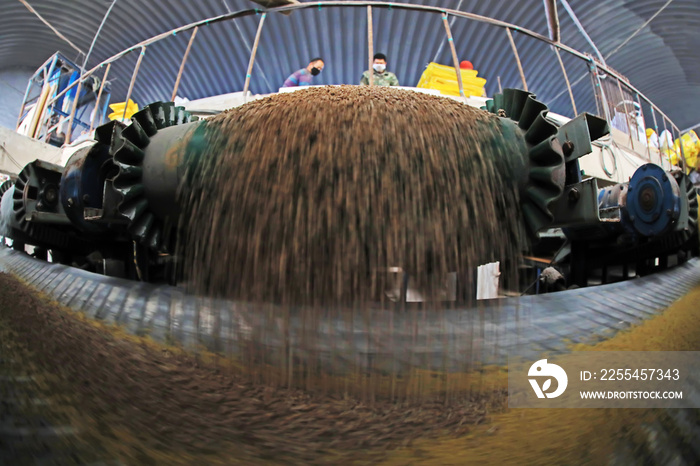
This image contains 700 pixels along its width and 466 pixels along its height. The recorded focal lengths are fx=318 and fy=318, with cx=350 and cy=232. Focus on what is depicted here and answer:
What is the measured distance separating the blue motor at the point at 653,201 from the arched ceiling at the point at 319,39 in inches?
123

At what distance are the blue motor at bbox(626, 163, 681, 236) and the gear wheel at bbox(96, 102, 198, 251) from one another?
255cm

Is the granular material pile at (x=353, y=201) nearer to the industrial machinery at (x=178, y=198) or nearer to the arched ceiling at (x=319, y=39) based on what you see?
the industrial machinery at (x=178, y=198)

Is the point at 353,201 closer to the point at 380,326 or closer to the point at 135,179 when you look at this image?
the point at 380,326

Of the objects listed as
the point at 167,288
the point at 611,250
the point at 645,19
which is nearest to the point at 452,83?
the point at 611,250

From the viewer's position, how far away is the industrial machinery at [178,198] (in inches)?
39.1

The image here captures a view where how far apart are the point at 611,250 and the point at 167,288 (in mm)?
2893

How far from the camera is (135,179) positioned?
1193mm

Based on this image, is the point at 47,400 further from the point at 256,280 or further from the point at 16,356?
the point at 256,280

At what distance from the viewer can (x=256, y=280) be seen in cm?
84

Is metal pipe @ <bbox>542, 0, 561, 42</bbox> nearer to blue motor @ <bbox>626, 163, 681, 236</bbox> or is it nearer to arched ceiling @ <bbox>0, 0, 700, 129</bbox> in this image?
blue motor @ <bbox>626, 163, 681, 236</bbox>

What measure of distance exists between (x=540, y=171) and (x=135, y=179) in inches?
55.1

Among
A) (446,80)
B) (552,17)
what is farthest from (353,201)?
(446,80)

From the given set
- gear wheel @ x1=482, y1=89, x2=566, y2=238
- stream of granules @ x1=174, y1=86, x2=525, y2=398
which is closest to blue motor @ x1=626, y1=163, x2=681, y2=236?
gear wheel @ x1=482, y1=89, x2=566, y2=238

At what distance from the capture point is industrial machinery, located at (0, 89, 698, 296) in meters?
0.99
